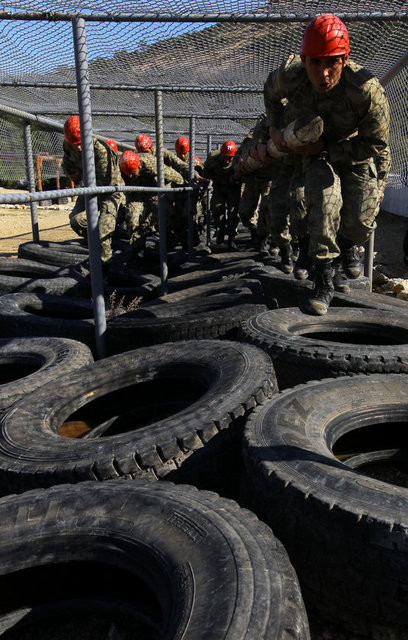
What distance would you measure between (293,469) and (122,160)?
6.65 m

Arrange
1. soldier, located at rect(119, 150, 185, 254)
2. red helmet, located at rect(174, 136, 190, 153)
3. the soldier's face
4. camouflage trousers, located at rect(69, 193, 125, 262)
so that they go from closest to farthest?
the soldier's face
camouflage trousers, located at rect(69, 193, 125, 262)
soldier, located at rect(119, 150, 185, 254)
red helmet, located at rect(174, 136, 190, 153)

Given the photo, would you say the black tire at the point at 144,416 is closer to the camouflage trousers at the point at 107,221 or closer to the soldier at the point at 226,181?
the camouflage trousers at the point at 107,221

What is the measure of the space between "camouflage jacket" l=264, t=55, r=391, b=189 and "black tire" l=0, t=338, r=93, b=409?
2.35 metres

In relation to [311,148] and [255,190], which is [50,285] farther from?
[255,190]

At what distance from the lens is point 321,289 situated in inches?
163

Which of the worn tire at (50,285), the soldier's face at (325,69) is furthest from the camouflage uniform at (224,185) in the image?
the soldier's face at (325,69)

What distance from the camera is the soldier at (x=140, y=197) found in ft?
25.3

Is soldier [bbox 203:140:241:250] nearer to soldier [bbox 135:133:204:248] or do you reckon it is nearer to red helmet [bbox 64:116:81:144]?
soldier [bbox 135:133:204:248]

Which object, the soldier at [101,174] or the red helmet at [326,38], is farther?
the soldier at [101,174]

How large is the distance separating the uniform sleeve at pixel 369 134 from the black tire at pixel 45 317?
2240 millimetres

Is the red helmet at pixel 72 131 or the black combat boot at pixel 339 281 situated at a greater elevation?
the red helmet at pixel 72 131

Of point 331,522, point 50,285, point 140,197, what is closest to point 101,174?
point 140,197

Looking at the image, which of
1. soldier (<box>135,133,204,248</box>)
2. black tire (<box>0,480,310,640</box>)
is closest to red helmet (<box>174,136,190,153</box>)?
soldier (<box>135,133,204,248</box>)

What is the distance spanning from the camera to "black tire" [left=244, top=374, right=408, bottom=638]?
1546 millimetres
